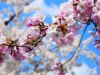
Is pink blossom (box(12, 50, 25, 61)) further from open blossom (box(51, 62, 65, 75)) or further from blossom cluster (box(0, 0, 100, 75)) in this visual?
open blossom (box(51, 62, 65, 75))

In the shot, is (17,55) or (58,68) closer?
(17,55)

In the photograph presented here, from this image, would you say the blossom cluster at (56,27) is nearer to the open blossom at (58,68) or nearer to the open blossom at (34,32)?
the open blossom at (34,32)

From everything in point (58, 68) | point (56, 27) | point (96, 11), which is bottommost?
point (58, 68)

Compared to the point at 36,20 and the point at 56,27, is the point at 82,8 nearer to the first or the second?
the point at 56,27

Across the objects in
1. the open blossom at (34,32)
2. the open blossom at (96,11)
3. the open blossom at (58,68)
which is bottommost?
the open blossom at (58,68)

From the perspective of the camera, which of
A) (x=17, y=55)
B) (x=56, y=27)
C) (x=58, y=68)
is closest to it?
(x=56, y=27)

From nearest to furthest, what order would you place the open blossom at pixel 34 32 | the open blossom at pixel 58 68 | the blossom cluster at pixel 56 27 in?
the blossom cluster at pixel 56 27
the open blossom at pixel 34 32
the open blossom at pixel 58 68

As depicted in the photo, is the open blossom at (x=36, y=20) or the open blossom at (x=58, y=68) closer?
the open blossom at (x=36, y=20)

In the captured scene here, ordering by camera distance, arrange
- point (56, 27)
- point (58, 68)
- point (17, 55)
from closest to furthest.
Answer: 1. point (56, 27)
2. point (17, 55)
3. point (58, 68)

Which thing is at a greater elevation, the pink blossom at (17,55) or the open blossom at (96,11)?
the open blossom at (96,11)

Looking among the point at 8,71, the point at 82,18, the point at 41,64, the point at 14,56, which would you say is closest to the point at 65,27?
the point at 82,18

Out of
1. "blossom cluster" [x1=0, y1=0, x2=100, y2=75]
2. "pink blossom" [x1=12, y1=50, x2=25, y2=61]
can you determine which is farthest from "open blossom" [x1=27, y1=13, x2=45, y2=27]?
"pink blossom" [x1=12, y1=50, x2=25, y2=61]

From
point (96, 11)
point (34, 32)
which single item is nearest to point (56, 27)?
point (34, 32)

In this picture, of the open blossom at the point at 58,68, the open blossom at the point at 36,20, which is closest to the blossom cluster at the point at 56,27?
the open blossom at the point at 36,20
